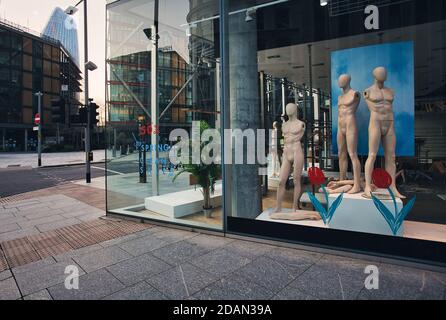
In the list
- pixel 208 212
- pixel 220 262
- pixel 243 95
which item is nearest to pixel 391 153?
pixel 243 95

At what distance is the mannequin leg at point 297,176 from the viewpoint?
517 cm

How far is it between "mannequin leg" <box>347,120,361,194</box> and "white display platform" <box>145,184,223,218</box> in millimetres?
2261

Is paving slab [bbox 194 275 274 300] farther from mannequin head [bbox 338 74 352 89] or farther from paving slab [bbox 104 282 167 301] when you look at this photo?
mannequin head [bbox 338 74 352 89]

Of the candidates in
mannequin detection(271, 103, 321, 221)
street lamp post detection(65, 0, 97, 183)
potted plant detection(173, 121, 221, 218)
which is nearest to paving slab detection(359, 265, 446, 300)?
mannequin detection(271, 103, 321, 221)

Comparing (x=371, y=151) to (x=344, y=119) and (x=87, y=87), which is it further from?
(x=87, y=87)

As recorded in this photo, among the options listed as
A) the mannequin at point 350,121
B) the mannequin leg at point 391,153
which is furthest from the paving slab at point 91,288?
the mannequin leg at point 391,153

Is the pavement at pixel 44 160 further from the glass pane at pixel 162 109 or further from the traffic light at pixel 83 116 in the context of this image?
the glass pane at pixel 162 109

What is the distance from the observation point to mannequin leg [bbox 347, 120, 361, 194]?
187 inches

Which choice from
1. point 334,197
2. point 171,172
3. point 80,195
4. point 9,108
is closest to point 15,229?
point 171,172

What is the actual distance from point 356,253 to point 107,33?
23.0 ft

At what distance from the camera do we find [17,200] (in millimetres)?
9695

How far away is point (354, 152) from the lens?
4.85 metres

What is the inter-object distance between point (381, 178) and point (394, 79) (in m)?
1.58
